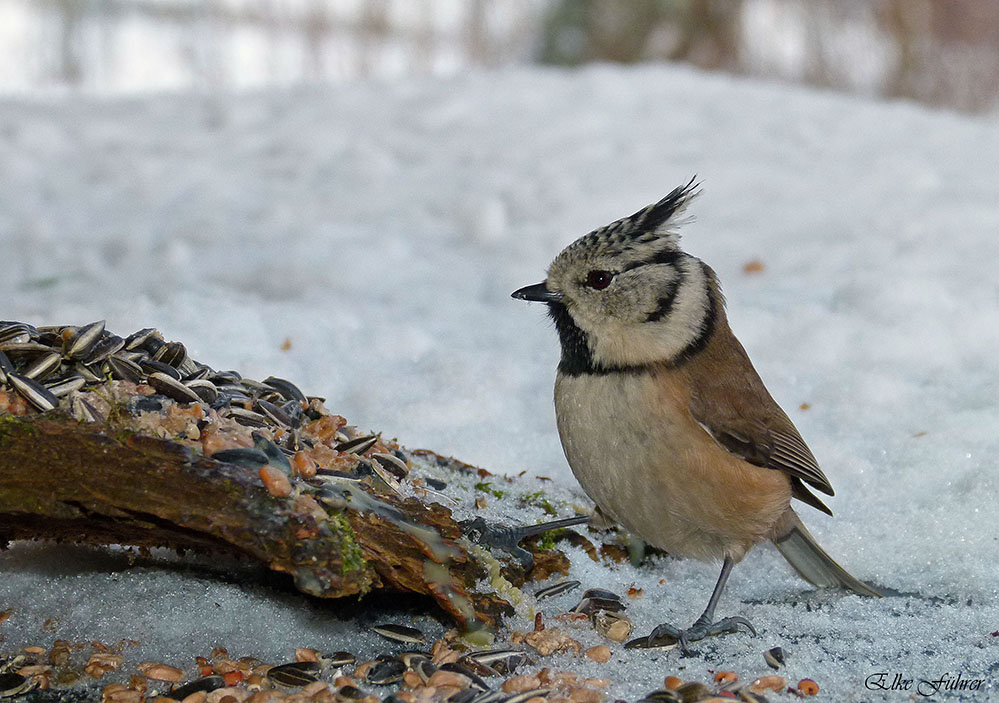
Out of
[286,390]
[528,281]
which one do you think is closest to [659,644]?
[286,390]

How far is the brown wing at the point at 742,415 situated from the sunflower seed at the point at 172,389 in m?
1.39

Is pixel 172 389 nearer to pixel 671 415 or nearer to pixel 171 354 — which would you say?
pixel 171 354

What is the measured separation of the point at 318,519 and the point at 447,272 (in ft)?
9.90

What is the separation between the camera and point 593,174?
6293 millimetres

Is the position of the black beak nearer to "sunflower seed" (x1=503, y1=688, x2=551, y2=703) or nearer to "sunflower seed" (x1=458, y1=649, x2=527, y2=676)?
"sunflower seed" (x1=458, y1=649, x2=527, y2=676)

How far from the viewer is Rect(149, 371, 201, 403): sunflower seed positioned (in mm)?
2748

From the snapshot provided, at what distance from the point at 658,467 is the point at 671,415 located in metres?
0.15

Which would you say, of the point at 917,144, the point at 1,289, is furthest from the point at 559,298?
the point at 917,144

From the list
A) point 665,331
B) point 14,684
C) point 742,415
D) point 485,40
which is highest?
point 485,40

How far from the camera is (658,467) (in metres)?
2.81

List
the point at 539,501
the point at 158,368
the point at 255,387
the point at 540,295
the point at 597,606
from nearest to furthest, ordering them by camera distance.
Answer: the point at 158,368 → the point at 597,606 → the point at 540,295 → the point at 255,387 → the point at 539,501

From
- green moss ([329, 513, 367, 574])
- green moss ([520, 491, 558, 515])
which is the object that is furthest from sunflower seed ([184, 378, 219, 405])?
green moss ([520, 491, 558, 515])

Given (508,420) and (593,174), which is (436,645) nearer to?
(508,420)

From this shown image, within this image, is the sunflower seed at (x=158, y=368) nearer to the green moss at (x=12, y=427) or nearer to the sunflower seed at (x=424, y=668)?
the green moss at (x=12, y=427)
